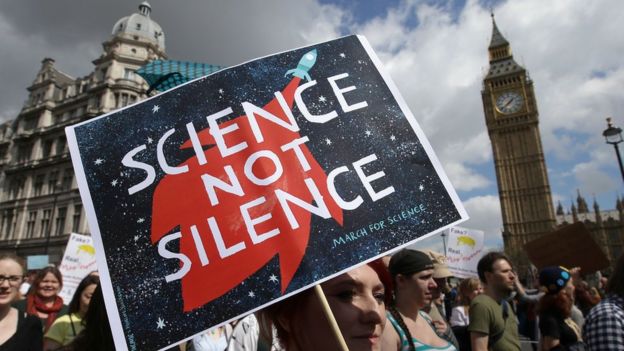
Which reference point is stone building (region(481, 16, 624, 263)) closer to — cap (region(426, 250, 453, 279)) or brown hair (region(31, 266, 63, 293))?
cap (region(426, 250, 453, 279))

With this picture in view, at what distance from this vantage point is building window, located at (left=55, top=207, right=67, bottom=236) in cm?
3444

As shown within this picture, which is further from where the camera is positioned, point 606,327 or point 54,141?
point 54,141

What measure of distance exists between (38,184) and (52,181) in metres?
2.19

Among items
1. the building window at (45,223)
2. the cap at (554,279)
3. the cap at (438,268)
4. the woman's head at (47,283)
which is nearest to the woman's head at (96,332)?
the cap at (438,268)

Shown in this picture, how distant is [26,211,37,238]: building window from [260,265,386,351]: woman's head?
142ft

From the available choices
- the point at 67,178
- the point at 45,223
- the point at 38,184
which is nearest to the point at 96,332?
the point at 67,178

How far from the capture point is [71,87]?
131 ft

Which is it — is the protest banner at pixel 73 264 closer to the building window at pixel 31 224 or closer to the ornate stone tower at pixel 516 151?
the building window at pixel 31 224

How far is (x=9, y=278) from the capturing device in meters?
2.75

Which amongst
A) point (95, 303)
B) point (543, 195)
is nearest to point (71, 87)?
point (95, 303)

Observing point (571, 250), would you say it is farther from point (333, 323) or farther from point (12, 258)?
point (12, 258)

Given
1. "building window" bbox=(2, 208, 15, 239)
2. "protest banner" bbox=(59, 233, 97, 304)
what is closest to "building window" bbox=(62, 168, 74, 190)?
"building window" bbox=(2, 208, 15, 239)

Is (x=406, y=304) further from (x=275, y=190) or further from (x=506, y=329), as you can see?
(x=275, y=190)

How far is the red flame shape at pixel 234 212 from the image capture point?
50.1 inches
